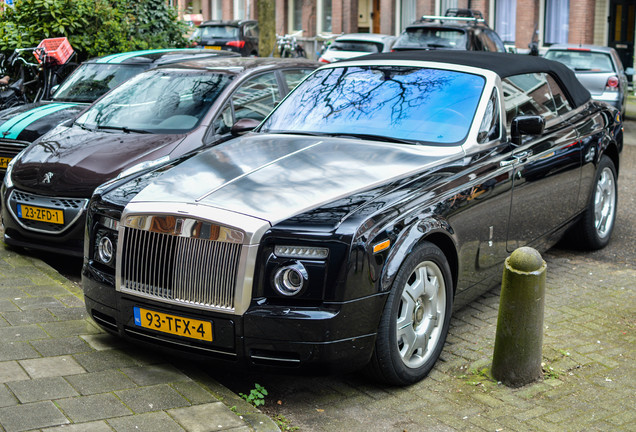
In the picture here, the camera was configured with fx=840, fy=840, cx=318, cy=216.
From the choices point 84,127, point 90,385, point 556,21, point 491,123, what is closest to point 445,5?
point 556,21

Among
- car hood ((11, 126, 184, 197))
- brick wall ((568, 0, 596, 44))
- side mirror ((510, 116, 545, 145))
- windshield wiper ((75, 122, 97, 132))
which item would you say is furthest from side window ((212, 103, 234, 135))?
brick wall ((568, 0, 596, 44))

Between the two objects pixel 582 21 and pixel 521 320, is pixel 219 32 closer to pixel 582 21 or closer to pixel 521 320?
pixel 582 21

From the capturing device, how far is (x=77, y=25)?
1320 centimetres

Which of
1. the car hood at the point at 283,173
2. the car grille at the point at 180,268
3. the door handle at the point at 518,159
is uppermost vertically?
the car hood at the point at 283,173

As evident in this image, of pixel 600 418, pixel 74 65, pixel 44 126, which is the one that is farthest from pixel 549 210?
pixel 74 65

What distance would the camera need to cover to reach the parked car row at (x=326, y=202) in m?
4.11

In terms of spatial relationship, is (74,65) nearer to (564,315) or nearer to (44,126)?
(44,126)

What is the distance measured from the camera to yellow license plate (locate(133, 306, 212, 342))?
Result: 13.9 feet

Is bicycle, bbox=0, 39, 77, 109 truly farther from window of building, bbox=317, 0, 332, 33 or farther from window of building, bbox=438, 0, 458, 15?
window of building, bbox=317, 0, 332, 33

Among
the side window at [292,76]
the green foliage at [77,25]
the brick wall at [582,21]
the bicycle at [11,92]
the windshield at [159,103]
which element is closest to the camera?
the windshield at [159,103]

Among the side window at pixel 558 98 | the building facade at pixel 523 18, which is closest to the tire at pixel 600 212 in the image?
the side window at pixel 558 98

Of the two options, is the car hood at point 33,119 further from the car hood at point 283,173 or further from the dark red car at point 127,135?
the car hood at point 283,173

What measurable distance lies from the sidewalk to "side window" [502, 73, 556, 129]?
115 inches

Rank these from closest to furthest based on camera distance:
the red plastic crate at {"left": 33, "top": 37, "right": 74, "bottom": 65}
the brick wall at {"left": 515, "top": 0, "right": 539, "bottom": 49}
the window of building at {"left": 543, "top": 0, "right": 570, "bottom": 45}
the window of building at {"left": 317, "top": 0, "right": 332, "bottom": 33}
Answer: the red plastic crate at {"left": 33, "top": 37, "right": 74, "bottom": 65} → the window of building at {"left": 543, "top": 0, "right": 570, "bottom": 45} → the brick wall at {"left": 515, "top": 0, "right": 539, "bottom": 49} → the window of building at {"left": 317, "top": 0, "right": 332, "bottom": 33}
